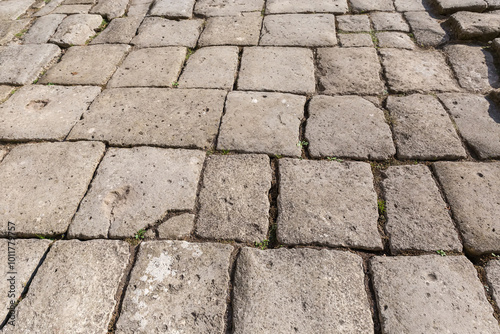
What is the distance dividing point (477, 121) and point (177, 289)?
2.28m

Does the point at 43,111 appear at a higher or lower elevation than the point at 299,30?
lower

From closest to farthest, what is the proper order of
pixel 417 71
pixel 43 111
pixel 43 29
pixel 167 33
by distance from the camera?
1. pixel 43 111
2. pixel 417 71
3. pixel 167 33
4. pixel 43 29

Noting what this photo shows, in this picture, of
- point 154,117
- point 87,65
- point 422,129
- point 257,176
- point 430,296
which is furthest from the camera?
point 87,65

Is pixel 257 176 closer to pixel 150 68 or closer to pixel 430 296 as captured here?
pixel 430 296

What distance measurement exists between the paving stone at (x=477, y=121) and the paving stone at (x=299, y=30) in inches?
49.6

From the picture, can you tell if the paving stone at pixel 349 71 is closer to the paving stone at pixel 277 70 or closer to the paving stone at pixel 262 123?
the paving stone at pixel 277 70

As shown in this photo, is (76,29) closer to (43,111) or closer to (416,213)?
(43,111)

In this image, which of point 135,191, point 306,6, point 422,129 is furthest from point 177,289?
point 306,6

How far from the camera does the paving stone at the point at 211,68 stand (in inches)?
117

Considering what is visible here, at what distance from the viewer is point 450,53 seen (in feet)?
10.4

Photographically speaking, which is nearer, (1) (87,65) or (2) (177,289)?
(2) (177,289)

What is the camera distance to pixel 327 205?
202cm

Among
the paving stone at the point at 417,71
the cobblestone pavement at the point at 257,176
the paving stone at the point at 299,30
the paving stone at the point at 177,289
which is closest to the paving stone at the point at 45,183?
the cobblestone pavement at the point at 257,176

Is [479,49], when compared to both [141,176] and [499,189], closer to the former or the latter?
[499,189]
